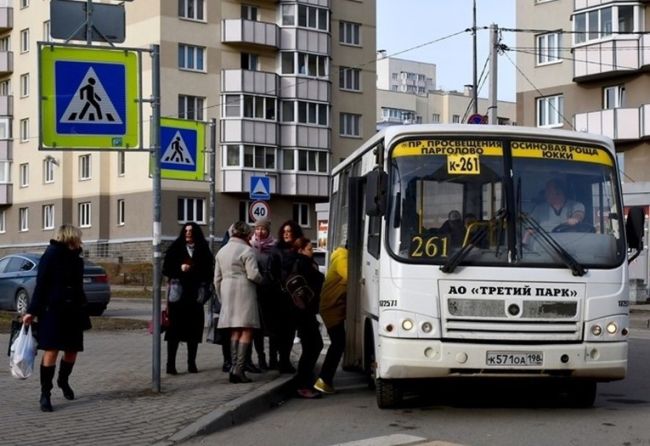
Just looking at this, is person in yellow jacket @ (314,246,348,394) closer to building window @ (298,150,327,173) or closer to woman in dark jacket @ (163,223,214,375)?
woman in dark jacket @ (163,223,214,375)

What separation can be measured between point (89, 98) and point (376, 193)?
121 inches

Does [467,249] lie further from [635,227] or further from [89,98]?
[89,98]

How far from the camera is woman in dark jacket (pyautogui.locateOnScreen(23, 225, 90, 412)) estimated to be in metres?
10.1

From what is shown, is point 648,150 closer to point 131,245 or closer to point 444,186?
point 131,245

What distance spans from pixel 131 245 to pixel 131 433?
48.6 m

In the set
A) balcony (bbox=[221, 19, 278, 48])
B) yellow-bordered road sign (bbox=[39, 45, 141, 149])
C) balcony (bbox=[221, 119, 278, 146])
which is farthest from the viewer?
balcony (bbox=[221, 19, 278, 48])

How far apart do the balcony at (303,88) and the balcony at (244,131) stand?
2.48 meters

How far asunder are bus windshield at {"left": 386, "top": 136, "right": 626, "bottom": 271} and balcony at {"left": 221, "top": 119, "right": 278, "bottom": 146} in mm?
46722

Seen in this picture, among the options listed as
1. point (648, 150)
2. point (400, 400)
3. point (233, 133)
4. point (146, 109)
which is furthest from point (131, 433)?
point (233, 133)

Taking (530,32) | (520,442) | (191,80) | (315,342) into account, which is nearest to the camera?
(520,442)

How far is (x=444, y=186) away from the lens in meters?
10.3

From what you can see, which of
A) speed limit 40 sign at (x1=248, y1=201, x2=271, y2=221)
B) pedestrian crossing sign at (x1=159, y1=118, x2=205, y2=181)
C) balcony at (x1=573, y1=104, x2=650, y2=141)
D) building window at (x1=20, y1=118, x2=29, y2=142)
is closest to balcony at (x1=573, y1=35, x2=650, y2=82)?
balcony at (x1=573, y1=104, x2=650, y2=141)

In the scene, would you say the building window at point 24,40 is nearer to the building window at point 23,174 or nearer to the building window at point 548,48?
the building window at point 23,174

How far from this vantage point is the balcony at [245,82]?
56.9 meters
